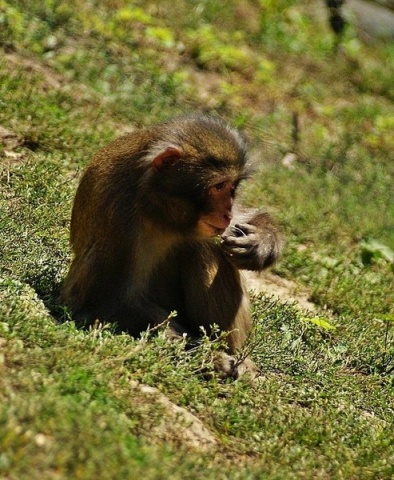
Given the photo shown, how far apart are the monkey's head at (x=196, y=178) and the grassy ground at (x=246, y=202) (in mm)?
711

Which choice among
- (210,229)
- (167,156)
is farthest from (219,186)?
(167,156)

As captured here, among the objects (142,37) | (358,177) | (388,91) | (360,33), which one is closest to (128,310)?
(358,177)

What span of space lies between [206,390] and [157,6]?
935 centimetres

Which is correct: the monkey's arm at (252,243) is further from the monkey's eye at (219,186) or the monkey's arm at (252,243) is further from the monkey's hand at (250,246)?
the monkey's eye at (219,186)

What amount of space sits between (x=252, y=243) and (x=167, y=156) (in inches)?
32.6

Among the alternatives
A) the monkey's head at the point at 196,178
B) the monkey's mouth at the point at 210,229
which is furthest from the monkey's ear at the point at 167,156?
the monkey's mouth at the point at 210,229

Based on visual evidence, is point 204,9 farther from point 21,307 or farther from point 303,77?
point 21,307

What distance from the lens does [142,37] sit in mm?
13445

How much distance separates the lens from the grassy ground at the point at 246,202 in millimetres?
5152

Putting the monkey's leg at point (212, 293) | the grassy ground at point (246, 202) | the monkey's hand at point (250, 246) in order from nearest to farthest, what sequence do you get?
the grassy ground at point (246, 202)
the monkey's hand at point (250, 246)
the monkey's leg at point (212, 293)

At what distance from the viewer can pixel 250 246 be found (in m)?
6.78

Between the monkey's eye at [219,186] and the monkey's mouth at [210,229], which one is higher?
the monkey's eye at [219,186]

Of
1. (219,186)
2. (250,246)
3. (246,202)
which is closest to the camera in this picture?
(219,186)

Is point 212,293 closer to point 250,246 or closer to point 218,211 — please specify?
point 250,246
